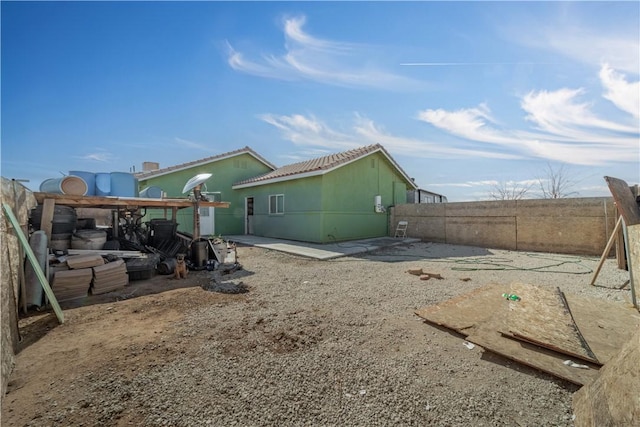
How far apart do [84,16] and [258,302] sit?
6.62 m

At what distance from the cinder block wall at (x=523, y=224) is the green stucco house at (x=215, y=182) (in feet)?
30.5

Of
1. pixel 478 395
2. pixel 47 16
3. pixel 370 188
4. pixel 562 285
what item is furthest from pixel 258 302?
pixel 370 188

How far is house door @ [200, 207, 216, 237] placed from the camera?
13859mm

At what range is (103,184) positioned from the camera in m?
7.72

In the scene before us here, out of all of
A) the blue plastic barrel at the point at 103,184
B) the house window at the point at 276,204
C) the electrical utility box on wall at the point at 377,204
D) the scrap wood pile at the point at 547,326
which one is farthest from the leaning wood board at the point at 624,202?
the blue plastic barrel at the point at 103,184

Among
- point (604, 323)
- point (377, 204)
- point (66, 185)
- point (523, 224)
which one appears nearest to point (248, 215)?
point (377, 204)

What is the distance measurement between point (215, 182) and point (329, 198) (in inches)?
276

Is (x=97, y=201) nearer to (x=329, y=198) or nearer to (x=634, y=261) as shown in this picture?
(x=329, y=198)

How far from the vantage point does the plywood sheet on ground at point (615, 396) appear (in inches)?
63.4

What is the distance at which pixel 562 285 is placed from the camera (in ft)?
18.0

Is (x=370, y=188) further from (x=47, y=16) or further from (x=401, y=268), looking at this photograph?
(x=47, y=16)

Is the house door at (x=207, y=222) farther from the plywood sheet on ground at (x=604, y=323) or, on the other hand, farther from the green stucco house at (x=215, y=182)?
the plywood sheet on ground at (x=604, y=323)

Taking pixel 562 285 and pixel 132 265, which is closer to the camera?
pixel 562 285

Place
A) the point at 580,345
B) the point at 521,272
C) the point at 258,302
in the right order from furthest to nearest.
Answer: the point at 521,272, the point at 258,302, the point at 580,345
